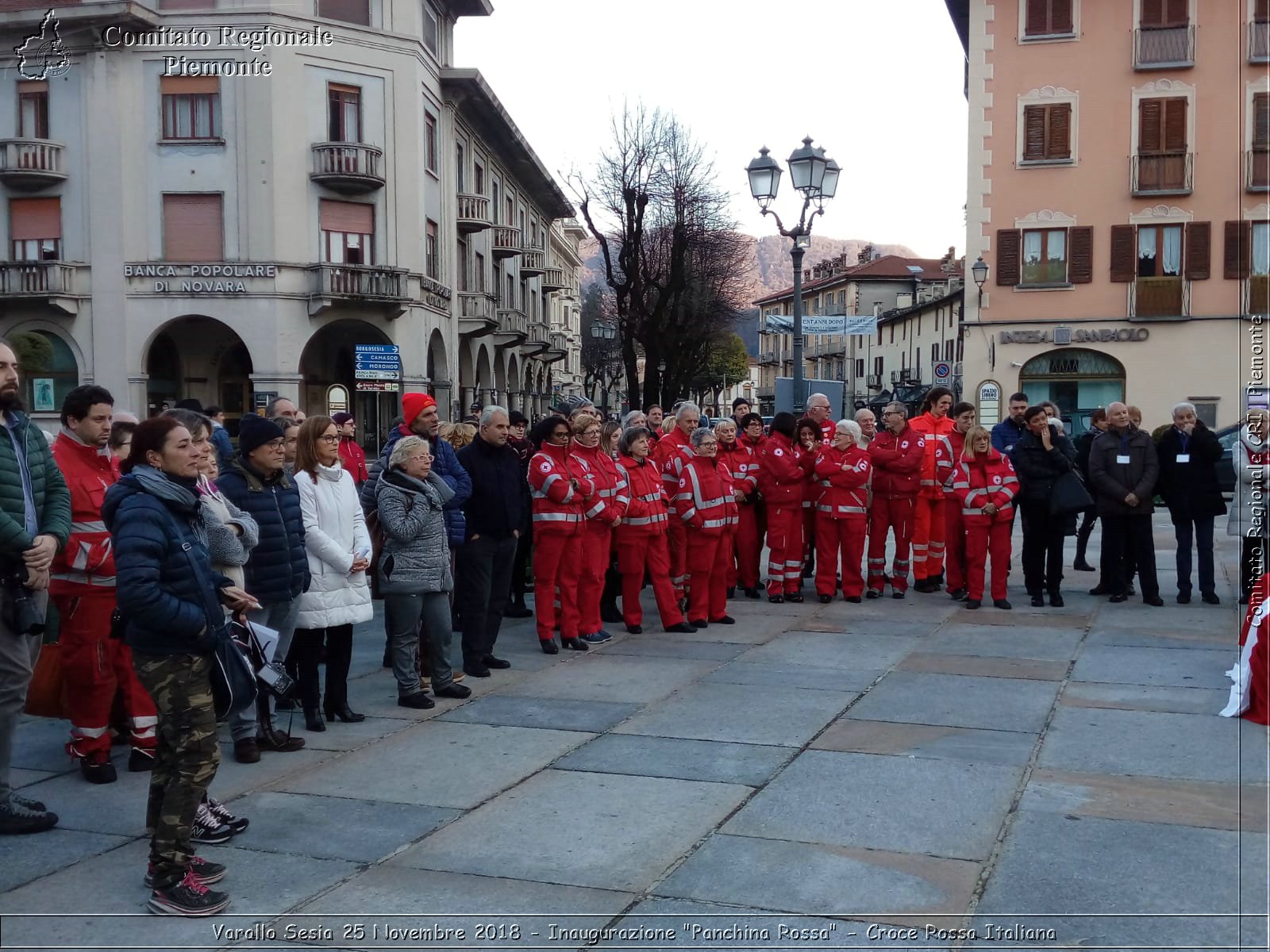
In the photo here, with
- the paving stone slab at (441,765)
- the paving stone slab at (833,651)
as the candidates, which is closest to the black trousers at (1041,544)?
the paving stone slab at (833,651)

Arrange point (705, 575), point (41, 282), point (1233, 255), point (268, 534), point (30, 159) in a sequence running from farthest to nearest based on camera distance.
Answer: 1. point (1233, 255)
2. point (41, 282)
3. point (30, 159)
4. point (705, 575)
5. point (268, 534)

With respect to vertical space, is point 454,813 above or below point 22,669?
below

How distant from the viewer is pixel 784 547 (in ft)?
39.6

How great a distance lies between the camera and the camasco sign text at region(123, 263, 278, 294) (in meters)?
31.7

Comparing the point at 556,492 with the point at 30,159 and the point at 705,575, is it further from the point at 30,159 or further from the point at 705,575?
the point at 30,159

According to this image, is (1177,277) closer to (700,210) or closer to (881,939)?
(700,210)

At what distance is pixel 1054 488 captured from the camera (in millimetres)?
11469

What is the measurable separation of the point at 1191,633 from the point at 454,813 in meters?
7.20

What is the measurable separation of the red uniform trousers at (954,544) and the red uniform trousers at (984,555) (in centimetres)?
40

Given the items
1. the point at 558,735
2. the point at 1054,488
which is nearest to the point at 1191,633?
the point at 1054,488

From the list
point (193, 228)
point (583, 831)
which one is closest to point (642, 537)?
point (583, 831)

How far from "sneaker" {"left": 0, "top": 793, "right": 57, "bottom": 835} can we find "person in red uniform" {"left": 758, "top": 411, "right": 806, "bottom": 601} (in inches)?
305

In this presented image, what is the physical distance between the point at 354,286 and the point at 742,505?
2252 cm

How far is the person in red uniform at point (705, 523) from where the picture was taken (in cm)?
1080
